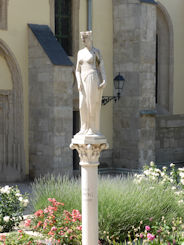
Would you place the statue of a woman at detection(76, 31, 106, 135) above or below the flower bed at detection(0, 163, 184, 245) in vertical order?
above

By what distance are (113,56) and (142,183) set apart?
833 centimetres

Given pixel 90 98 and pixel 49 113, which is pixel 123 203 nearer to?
pixel 90 98

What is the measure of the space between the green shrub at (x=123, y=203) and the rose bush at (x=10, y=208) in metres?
0.33

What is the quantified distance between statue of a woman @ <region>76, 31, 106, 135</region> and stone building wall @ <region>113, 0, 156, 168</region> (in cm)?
953

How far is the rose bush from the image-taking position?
828 centimetres

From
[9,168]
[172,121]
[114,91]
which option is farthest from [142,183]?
[172,121]

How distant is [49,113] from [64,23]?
11.6 ft

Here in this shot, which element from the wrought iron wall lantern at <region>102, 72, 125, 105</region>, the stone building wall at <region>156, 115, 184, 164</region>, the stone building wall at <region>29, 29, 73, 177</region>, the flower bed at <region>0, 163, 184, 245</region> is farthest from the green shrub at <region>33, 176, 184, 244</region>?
the stone building wall at <region>156, 115, 184, 164</region>

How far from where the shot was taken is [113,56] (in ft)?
55.6

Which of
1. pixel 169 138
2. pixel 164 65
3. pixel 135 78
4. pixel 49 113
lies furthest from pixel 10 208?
pixel 164 65

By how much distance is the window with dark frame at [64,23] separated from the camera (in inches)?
625

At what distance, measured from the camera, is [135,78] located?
643 inches

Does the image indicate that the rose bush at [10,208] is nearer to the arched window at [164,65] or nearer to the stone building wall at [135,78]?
the stone building wall at [135,78]

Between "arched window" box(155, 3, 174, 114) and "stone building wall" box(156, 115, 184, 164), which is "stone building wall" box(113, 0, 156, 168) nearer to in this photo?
"stone building wall" box(156, 115, 184, 164)
